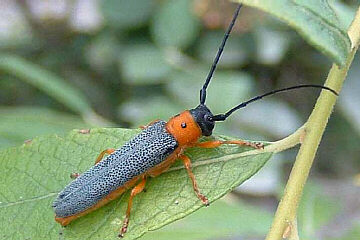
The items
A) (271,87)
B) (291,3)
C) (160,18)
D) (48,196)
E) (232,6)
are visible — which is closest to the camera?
(291,3)

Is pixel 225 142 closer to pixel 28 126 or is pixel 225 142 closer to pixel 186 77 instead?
pixel 28 126

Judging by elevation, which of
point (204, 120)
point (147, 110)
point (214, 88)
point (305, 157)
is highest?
point (305, 157)

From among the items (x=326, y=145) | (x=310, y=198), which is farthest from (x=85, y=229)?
(x=326, y=145)

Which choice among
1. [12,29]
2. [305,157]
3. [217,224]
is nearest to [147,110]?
[217,224]

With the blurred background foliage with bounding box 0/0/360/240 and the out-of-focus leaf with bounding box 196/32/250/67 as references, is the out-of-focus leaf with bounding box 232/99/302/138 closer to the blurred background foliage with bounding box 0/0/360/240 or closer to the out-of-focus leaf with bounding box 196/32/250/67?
the blurred background foliage with bounding box 0/0/360/240

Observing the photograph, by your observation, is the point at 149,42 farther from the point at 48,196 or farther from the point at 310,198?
the point at 48,196

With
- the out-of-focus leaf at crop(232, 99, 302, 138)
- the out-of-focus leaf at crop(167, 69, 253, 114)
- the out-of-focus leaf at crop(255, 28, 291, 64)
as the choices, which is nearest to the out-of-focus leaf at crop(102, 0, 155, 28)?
the out-of-focus leaf at crop(167, 69, 253, 114)

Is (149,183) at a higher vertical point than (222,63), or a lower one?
higher
